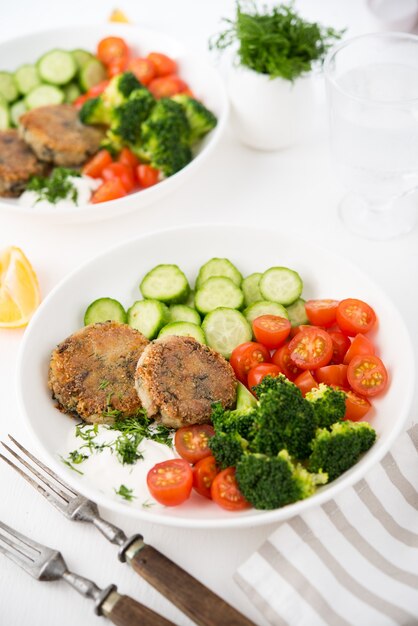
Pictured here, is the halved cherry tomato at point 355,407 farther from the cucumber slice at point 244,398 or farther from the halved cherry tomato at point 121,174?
the halved cherry tomato at point 121,174

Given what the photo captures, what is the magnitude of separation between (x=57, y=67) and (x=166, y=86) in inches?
32.5

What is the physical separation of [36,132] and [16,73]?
850 mm

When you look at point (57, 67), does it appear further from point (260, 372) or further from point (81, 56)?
point (260, 372)

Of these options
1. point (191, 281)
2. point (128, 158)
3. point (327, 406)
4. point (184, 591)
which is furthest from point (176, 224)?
point (184, 591)

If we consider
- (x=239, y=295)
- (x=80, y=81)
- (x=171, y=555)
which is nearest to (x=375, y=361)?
(x=239, y=295)

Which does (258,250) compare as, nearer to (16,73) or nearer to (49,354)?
(49,354)

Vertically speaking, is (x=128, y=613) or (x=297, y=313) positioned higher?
(x=297, y=313)

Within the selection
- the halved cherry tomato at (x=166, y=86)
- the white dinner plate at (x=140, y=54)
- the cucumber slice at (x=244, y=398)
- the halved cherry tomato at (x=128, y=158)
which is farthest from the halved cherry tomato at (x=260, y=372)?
the halved cherry tomato at (x=166, y=86)

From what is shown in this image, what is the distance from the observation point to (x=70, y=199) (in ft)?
13.6

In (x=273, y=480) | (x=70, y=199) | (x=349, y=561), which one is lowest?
(x=349, y=561)

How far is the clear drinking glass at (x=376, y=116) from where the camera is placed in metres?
3.43

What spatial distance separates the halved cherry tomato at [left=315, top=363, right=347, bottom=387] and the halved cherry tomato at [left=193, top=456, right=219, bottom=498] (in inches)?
24.8

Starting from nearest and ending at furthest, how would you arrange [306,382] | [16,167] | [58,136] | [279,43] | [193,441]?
[193,441] < [306,382] < [279,43] < [16,167] < [58,136]

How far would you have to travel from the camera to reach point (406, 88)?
144 inches
